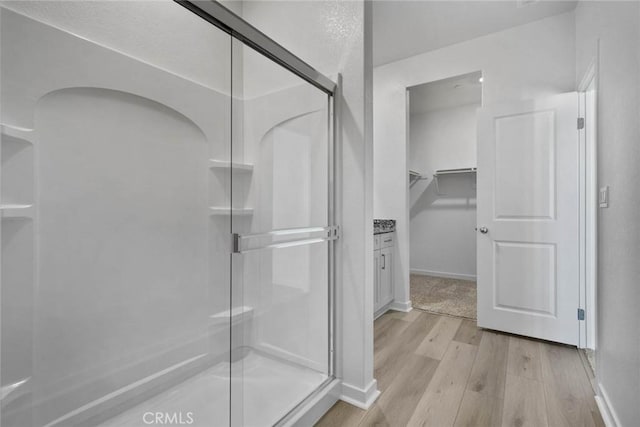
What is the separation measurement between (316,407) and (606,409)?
4.76ft

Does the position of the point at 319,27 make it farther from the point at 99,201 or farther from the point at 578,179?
the point at 578,179

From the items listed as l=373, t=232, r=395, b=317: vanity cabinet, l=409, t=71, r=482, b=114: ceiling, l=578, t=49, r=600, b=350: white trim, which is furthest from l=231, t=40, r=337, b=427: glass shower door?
l=409, t=71, r=482, b=114: ceiling

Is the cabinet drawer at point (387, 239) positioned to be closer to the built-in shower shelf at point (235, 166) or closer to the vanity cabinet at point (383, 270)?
the vanity cabinet at point (383, 270)

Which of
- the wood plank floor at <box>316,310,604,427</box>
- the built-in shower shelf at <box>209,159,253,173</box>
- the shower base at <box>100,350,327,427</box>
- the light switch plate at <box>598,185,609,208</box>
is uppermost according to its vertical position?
A: the built-in shower shelf at <box>209,159,253,173</box>

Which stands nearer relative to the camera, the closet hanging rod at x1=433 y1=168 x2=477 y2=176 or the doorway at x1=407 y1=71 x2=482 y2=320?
the closet hanging rod at x1=433 y1=168 x2=477 y2=176

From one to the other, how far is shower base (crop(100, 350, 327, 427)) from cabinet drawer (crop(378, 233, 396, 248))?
5.14 feet

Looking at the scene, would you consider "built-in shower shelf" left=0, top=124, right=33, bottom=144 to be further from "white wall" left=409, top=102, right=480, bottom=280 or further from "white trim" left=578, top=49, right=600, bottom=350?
"white wall" left=409, top=102, right=480, bottom=280

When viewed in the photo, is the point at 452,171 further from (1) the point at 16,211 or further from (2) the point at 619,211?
(1) the point at 16,211

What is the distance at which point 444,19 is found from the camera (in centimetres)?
265

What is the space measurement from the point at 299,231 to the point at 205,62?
38.1 inches

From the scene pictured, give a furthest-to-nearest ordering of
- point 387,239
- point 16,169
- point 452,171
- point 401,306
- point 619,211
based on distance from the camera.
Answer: point 452,171 → point 401,306 → point 387,239 → point 619,211 → point 16,169

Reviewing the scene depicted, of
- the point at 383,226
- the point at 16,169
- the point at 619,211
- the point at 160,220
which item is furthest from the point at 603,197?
the point at 16,169

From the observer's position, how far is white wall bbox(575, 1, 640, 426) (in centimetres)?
122

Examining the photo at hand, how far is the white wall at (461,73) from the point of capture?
2.55m
